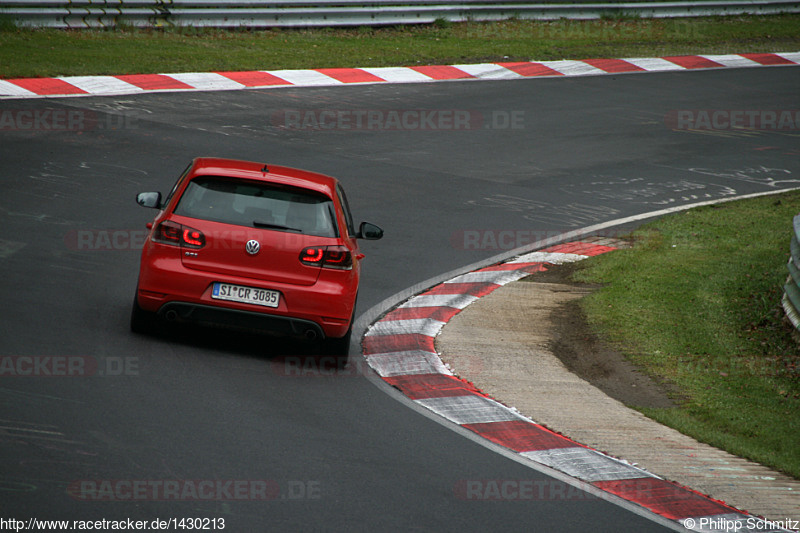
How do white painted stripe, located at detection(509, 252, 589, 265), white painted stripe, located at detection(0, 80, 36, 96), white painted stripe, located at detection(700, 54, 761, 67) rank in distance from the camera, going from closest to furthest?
white painted stripe, located at detection(509, 252, 589, 265) < white painted stripe, located at detection(0, 80, 36, 96) < white painted stripe, located at detection(700, 54, 761, 67)

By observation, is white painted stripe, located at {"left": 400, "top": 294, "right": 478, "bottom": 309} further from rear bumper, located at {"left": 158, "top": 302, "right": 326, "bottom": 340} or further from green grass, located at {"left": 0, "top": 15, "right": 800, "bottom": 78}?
green grass, located at {"left": 0, "top": 15, "right": 800, "bottom": 78}

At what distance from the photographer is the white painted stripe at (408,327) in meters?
9.42

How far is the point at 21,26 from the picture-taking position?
20859mm

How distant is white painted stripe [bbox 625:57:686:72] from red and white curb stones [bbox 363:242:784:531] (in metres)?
15.1

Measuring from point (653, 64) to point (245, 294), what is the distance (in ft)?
64.7

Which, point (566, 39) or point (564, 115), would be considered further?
point (566, 39)

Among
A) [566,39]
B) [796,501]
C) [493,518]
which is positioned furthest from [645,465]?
[566,39]

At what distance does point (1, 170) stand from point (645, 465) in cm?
964

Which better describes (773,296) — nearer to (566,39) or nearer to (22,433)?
(22,433)

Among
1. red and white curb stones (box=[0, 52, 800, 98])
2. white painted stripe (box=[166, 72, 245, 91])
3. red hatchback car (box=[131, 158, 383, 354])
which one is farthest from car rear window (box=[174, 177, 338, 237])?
white painted stripe (box=[166, 72, 245, 91])

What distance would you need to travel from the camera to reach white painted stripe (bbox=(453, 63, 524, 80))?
22016 mm

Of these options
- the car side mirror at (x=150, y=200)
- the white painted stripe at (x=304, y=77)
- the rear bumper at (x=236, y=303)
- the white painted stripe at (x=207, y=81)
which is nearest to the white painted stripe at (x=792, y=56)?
the white painted stripe at (x=304, y=77)

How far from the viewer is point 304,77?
2009 centimetres

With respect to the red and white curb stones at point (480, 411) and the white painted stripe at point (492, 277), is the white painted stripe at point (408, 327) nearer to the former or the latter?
the red and white curb stones at point (480, 411)
